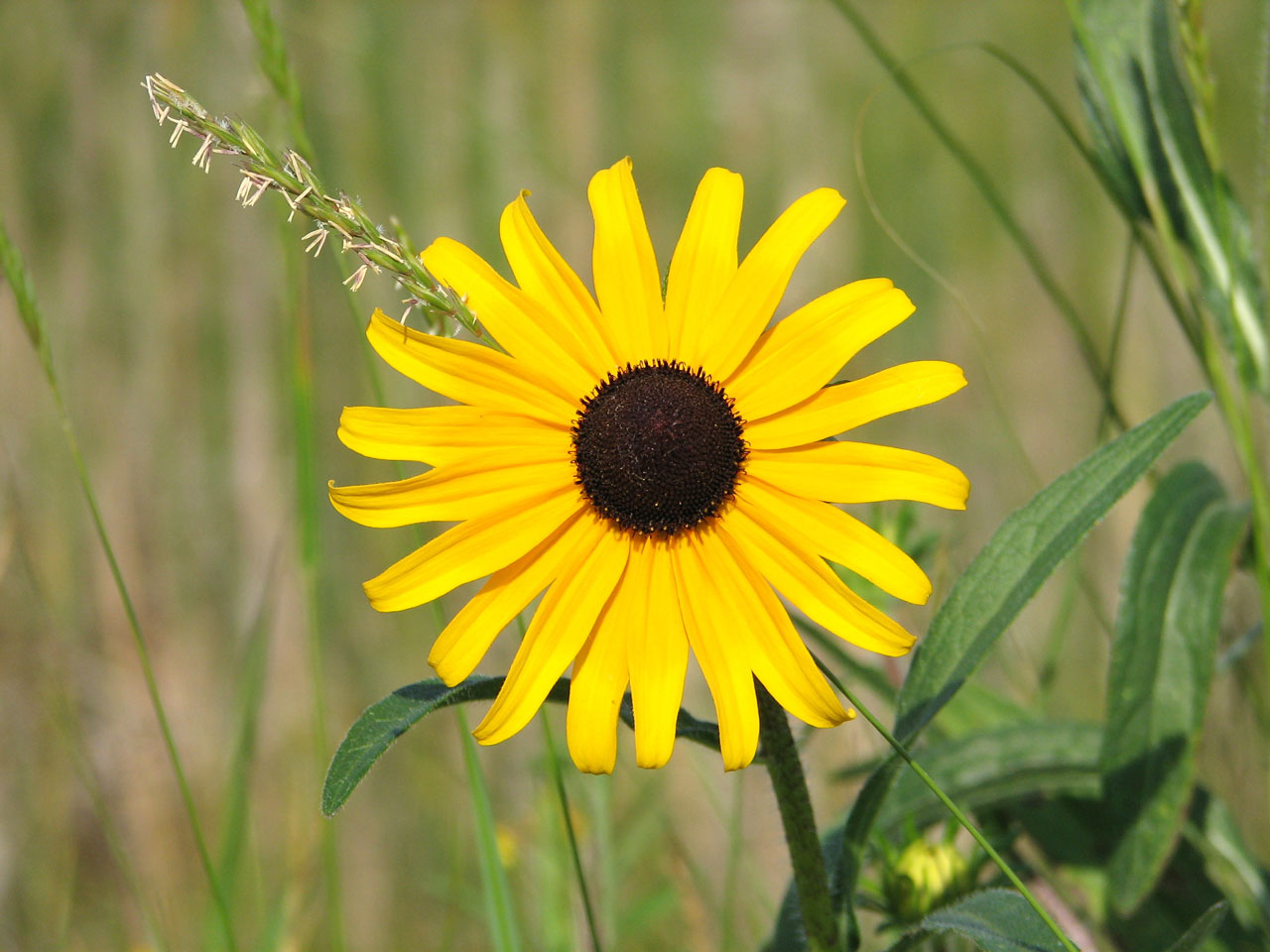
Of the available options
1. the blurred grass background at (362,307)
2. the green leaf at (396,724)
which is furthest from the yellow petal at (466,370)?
the blurred grass background at (362,307)

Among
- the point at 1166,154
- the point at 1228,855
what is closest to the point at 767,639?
the point at 1228,855

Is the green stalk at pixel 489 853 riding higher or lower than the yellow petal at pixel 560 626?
lower

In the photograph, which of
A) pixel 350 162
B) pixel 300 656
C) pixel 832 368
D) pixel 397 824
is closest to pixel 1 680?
pixel 300 656

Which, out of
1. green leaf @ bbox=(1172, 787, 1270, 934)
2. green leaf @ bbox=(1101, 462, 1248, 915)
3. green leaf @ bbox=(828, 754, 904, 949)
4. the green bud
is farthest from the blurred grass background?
green leaf @ bbox=(828, 754, 904, 949)

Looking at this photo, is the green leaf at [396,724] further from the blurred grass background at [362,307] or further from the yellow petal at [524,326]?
the blurred grass background at [362,307]

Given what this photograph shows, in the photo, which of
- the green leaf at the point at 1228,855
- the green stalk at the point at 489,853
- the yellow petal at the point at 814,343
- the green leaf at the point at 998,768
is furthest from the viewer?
the green leaf at the point at 1228,855

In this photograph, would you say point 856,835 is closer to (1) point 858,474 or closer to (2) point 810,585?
(2) point 810,585
